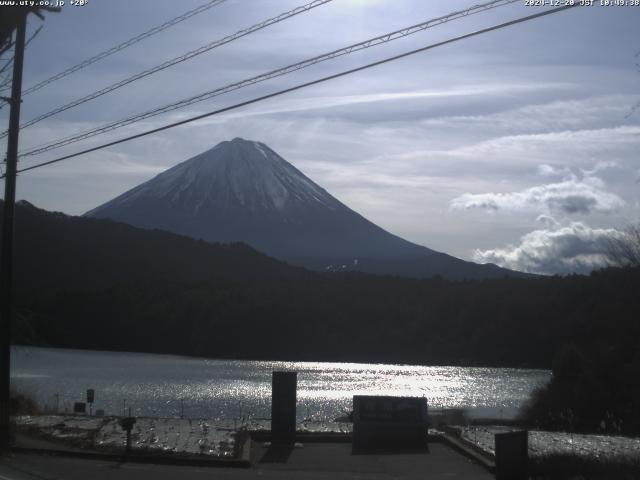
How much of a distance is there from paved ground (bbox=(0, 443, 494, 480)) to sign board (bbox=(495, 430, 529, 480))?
6.20 ft

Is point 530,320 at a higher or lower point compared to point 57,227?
lower

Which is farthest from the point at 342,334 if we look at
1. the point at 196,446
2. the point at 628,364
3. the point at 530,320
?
the point at 196,446

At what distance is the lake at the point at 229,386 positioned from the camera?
1788 inches

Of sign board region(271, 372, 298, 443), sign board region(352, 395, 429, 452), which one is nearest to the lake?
sign board region(271, 372, 298, 443)

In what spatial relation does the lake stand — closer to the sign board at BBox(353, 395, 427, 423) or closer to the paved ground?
the sign board at BBox(353, 395, 427, 423)

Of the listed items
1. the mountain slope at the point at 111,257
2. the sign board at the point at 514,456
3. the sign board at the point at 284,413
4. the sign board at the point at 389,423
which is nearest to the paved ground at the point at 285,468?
the sign board at the point at 389,423

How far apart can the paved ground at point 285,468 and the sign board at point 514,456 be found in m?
1.89

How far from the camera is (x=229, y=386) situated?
62.8 metres

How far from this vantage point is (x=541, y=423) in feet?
106

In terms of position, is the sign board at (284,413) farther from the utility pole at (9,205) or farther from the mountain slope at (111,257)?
the mountain slope at (111,257)

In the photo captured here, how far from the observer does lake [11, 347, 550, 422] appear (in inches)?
1788

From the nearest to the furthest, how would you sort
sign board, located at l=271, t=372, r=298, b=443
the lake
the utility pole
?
1. the utility pole
2. sign board, located at l=271, t=372, r=298, b=443
3. the lake

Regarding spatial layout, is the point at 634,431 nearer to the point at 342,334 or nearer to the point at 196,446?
the point at 196,446

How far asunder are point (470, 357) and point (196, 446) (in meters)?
88.2
